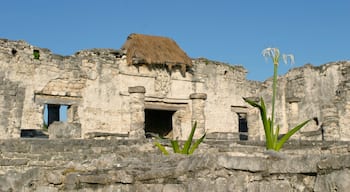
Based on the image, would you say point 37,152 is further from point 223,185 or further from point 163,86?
point 163,86

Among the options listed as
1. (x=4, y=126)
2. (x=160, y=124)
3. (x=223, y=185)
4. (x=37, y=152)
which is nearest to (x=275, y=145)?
(x=223, y=185)

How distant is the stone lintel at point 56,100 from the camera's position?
45.3 feet

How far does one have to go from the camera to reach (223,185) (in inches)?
140

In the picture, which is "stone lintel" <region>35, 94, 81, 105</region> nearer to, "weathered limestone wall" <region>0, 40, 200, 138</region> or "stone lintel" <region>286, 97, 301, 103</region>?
"weathered limestone wall" <region>0, 40, 200, 138</region>

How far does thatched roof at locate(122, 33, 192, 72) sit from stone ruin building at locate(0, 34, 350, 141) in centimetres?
4

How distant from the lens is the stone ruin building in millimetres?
13625

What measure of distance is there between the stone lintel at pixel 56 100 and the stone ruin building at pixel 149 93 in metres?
0.03

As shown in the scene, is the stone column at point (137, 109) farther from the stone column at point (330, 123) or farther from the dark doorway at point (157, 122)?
the stone column at point (330, 123)

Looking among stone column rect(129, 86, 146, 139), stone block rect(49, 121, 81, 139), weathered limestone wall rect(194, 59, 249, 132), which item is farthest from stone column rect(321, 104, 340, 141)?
stone block rect(49, 121, 81, 139)

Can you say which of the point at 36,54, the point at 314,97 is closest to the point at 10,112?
the point at 36,54

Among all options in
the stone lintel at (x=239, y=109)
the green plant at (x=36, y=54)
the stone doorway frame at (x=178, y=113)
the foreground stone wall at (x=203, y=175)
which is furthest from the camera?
the stone lintel at (x=239, y=109)

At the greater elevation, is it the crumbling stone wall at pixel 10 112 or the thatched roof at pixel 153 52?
the thatched roof at pixel 153 52

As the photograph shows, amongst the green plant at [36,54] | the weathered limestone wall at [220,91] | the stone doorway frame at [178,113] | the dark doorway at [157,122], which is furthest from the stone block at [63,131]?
the dark doorway at [157,122]

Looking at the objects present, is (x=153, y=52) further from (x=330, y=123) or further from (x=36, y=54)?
(x=330, y=123)
